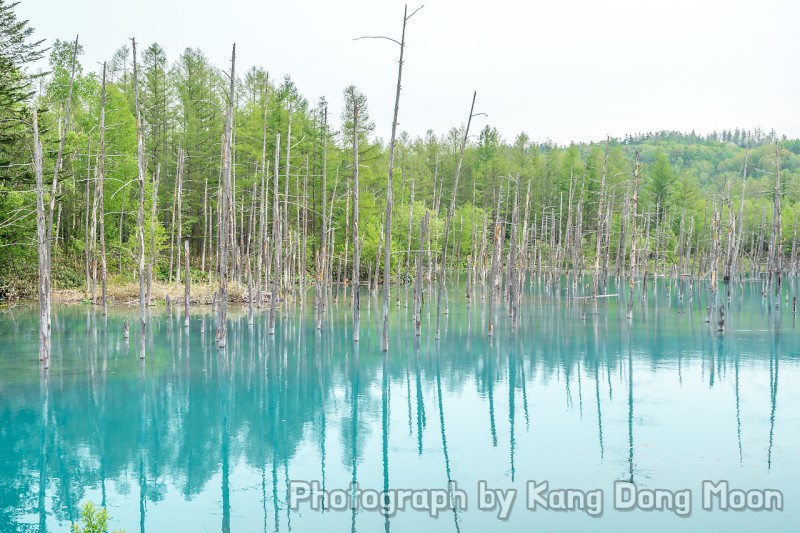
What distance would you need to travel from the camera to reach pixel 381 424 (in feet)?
47.7

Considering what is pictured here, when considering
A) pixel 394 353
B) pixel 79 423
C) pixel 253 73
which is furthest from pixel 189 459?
pixel 253 73

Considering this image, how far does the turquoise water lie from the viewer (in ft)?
32.0

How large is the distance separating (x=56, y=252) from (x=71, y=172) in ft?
14.6

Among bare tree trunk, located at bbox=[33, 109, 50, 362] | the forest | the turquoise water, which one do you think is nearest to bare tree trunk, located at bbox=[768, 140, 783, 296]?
the forest

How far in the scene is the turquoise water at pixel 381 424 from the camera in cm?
976

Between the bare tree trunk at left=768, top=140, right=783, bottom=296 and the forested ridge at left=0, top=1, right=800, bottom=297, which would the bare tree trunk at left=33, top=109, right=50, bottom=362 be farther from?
the bare tree trunk at left=768, top=140, right=783, bottom=296

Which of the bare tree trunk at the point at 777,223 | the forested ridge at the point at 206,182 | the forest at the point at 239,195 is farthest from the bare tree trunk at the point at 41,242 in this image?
the bare tree trunk at the point at 777,223

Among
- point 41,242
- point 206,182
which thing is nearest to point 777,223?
point 206,182

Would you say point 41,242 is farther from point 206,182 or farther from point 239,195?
point 239,195

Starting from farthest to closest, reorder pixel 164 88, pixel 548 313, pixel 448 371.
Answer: pixel 164 88
pixel 548 313
pixel 448 371

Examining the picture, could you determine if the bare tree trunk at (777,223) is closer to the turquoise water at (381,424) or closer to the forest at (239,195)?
the forest at (239,195)

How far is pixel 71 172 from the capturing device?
118 feet

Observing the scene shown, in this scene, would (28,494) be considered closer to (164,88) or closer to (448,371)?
(448,371)

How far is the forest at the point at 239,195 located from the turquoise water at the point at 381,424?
3.29 m
